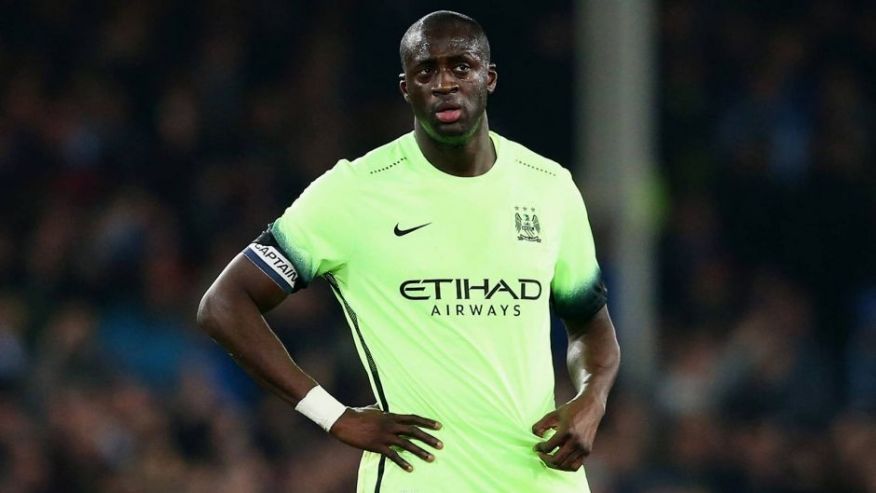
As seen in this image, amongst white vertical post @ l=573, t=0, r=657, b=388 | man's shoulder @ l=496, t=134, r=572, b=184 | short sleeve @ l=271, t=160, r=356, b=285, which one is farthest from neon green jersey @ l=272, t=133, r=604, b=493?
white vertical post @ l=573, t=0, r=657, b=388

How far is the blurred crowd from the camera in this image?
9719 mm

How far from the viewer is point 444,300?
491cm

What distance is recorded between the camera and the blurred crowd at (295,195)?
9.72 m

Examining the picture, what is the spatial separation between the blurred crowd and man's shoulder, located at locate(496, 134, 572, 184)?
179 inches

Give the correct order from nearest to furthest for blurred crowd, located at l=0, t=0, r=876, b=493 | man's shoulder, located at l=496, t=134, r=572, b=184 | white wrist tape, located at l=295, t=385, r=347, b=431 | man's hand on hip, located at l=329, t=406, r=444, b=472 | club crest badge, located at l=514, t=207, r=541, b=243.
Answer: man's hand on hip, located at l=329, t=406, r=444, b=472
white wrist tape, located at l=295, t=385, r=347, b=431
club crest badge, located at l=514, t=207, r=541, b=243
man's shoulder, located at l=496, t=134, r=572, b=184
blurred crowd, located at l=0, t=0, r=876, b=493

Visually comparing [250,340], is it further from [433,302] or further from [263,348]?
[433,302]

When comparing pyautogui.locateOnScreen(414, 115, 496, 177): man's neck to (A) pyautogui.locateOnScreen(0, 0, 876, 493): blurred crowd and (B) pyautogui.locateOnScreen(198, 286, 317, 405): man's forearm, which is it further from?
(A) pyautogui.locateOnScreen(0, 0, 876, 493): blurred crowd

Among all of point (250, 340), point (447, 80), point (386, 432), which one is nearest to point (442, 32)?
point (447, 80)

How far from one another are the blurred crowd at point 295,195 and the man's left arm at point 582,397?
4.33m

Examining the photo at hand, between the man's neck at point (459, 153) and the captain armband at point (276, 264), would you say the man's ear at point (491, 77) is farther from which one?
the captain armband at point (276, 264)

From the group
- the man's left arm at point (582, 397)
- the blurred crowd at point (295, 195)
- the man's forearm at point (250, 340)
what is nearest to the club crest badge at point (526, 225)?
the man's left arm at point (582, 397)

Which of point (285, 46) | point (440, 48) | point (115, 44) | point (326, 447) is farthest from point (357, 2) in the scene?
point (440, 48)

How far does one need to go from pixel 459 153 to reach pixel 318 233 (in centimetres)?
46

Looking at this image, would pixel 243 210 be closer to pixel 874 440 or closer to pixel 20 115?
pixel 20 115
